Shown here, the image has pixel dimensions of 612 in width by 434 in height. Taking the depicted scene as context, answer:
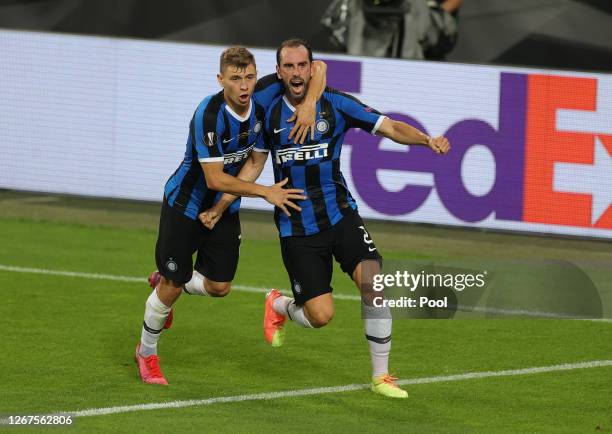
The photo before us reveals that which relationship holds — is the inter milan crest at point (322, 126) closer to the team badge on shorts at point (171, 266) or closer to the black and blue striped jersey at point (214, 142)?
the black and blue striped jersey at point (214, 142)

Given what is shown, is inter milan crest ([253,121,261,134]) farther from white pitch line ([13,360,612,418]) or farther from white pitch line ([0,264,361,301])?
white pitch line ([0,264,361,301])

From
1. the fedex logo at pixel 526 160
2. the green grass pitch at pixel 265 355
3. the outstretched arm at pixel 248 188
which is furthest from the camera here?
the fedex logo at pixel 526 160

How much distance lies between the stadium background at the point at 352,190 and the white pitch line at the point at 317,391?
0.13m

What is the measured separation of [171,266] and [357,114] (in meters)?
1.52

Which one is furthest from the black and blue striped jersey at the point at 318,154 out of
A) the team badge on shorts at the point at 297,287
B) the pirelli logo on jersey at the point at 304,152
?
the team badge on shorts at the point at 297,287

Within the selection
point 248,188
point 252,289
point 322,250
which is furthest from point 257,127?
point 252,289

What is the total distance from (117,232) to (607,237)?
16.4 feet

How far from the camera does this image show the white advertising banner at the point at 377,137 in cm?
1459

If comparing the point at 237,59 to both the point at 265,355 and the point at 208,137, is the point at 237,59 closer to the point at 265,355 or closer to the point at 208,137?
the point at 208,137

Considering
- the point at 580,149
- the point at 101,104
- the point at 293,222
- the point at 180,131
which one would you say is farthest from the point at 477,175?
the point at 293,222

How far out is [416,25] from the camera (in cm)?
1766

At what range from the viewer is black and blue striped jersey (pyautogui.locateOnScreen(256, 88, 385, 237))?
8.98 m

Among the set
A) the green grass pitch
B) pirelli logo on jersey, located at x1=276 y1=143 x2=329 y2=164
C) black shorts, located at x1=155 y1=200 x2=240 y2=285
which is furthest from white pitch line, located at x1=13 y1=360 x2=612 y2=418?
pirelli logo on jersey, located at x1=276 y1=143 x2=329 y2=164

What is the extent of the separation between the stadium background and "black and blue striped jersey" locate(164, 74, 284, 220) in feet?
3.87
